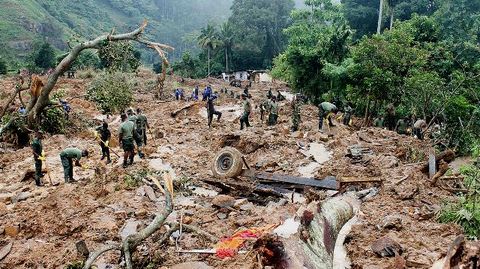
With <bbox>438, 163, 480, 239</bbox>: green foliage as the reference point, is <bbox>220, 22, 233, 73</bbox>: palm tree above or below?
above

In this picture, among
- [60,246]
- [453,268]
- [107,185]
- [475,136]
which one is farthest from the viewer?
[475,136]

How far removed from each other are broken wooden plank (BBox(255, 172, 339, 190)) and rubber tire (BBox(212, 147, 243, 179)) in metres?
0.40

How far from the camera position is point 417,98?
15.1 metres

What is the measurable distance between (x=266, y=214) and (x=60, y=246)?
278cm

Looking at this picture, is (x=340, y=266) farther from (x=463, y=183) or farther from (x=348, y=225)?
(x=463, y=183)

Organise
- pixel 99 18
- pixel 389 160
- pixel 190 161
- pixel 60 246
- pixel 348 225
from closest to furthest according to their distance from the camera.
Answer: pixel 60 246, pixel 348 225, pixel 389 160, pixel 190 161, pixel 99 18

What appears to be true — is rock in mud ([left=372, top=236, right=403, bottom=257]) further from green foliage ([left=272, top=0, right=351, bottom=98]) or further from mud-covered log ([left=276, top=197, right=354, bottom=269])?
green foliage ([left=272, top=0, right=351, bottom=98])

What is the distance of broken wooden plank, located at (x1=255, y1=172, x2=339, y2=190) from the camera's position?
7.98 meters

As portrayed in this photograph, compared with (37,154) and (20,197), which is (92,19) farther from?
(20,197)

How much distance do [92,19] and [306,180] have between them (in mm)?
86486

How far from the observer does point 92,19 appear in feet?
281

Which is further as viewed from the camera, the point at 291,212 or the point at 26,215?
the point at 26,215

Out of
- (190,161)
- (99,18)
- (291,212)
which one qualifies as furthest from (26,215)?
(99,18)

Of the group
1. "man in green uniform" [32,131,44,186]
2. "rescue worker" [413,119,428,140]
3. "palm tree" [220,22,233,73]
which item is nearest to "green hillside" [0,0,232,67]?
"palm tree" [220,22,233,73]
